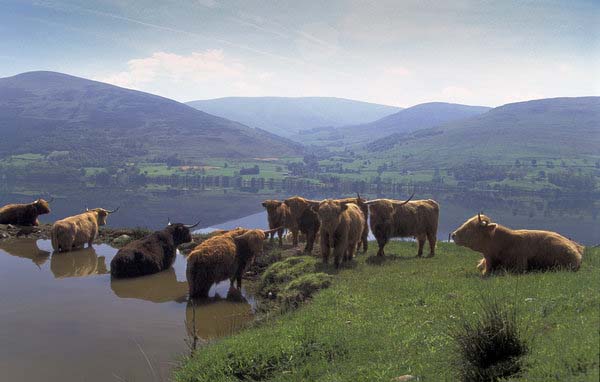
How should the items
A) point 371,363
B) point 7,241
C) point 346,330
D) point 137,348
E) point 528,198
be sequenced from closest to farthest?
point 371,363 → point 346,330 → point 137,348 → point 7,241 → point 528,198

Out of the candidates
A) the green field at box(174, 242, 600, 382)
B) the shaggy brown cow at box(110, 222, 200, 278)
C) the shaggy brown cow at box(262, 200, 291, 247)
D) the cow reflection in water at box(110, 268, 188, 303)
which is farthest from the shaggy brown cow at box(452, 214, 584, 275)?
the shaggy brown cow at box(110, 222, 200, 278)

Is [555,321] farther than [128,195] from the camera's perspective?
No

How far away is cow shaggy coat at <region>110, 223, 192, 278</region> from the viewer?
14109 millimetres

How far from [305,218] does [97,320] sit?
8.57 metres

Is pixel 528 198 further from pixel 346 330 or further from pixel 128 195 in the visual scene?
pixel 346 330

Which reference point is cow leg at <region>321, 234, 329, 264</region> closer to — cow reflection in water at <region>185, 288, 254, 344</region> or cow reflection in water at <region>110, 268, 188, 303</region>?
cow reflection in water at <region>185, 288, 254, 344</region>

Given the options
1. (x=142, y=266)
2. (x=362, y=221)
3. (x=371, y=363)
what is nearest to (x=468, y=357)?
(x=371, y=363)

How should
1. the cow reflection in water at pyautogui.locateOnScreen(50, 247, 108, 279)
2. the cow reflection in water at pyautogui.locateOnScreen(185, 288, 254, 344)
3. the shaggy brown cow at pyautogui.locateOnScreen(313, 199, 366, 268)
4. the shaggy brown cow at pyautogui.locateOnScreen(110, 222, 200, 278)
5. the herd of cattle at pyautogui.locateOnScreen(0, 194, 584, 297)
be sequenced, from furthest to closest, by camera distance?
the cow reflection in water at pyautogui.locateOnScreen(50, 247, 108, 279) < the shaggy brown cow at pyautogui.locateOnScreen(110, 222, 200, 278) < the shaggy brown cow at pyautogui.locateOnScreen(313, 199, 366, 268) < the herd of cattle at pyautogui.locateOnScreen(0, 194, 584, 297) < the cow reflection in water at pyautogui.locateOnScreen(185, 288, 254, 344)

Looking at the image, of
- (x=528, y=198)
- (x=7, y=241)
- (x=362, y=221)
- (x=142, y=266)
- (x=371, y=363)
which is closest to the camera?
(x=371, y=363)

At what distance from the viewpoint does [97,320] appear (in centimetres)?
1047

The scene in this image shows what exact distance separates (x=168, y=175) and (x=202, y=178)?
1253 centimetres

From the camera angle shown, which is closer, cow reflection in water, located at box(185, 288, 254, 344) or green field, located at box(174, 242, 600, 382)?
green field, located at box(174, 242, 600, 382)

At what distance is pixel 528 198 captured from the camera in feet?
433

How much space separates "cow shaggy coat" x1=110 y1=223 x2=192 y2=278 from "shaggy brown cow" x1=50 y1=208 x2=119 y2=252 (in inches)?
167
